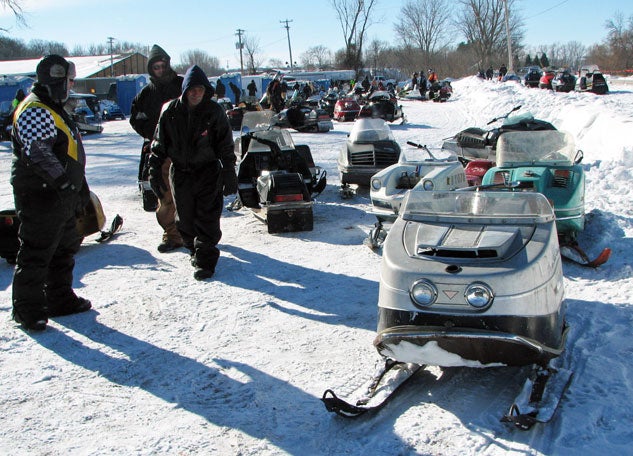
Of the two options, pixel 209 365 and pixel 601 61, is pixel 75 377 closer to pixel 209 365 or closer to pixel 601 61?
pixel 209 365

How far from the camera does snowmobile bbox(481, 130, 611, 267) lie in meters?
5.66

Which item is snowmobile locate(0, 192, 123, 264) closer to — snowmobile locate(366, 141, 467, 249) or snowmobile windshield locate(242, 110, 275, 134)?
snowmobile windshield locate(242, 110, 275, 134)

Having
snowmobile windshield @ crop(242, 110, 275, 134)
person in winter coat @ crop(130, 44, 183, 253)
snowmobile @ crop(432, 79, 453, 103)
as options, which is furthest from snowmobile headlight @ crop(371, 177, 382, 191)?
snowmobile @ crop(432, 79, 453, 103)

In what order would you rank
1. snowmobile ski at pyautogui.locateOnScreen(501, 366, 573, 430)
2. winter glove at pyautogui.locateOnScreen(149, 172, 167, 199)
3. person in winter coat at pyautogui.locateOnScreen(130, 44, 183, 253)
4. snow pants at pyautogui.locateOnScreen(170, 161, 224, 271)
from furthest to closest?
person in winter coat at pyautogui.locateOnScreen(130, 44, 183, 253), winter glove at pyautogui.locateOnScreen(149, 172, 167, 199), snow pants at pyautogui.locateOnScreen(170, 161, 224, 271), snowmobile ski at pyautogui.locateOnScreen(501, 366, 573, 430)

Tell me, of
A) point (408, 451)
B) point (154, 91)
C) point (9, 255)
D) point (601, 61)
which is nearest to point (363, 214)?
point (154, 91)

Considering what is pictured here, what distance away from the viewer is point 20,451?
2.92 m

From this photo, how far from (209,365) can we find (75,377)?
0.79 m

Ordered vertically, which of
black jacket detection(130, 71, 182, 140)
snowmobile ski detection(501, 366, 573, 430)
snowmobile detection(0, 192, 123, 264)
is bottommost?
snowmobile ski detection(501, 366, 573, 430)

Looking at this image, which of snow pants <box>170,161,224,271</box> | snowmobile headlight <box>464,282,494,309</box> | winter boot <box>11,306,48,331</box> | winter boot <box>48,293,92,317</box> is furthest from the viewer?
snow pants <box>170,161,224,271</box>

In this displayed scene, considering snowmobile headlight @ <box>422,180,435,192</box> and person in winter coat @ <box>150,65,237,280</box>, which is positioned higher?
person in winter coat @ <box>150,65,237,280</box>

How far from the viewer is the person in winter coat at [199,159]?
5.25 m

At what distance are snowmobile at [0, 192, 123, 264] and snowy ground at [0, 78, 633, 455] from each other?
0.23 metres

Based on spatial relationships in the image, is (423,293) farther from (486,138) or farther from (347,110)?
(347,110)

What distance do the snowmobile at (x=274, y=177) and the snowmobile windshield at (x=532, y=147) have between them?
2217mm
